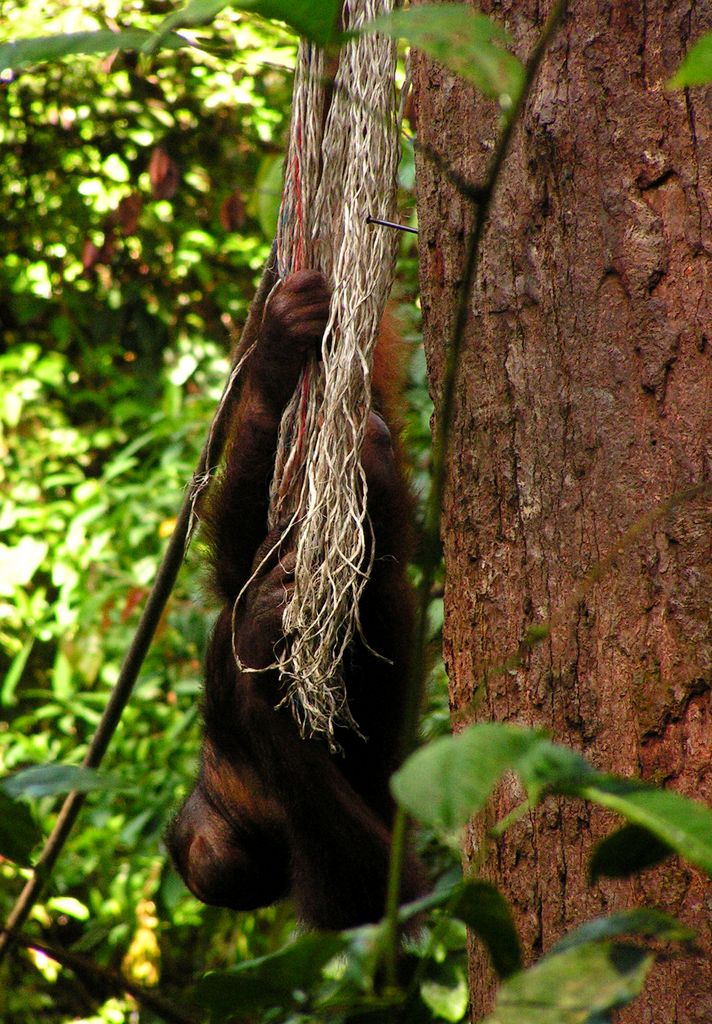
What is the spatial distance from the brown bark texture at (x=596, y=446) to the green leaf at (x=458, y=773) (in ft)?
1.91

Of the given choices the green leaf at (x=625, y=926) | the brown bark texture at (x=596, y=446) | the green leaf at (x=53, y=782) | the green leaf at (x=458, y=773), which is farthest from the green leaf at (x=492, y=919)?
the brown bark texture at (x=596, y=446)

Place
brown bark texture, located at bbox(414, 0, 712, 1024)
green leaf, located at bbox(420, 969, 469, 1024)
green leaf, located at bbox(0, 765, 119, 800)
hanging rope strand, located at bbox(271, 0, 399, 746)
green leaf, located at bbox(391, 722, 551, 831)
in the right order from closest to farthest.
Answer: green leaf, located at bbox(391, 722, 551, 831), green leaf, located at bbox(0, 765, 119, 800), brown bark texture, located at bbox(414, 0, 712, 1024), hanging rope strand, located at bbox(271, 0, 399, 746), green leaf, located at bbox(420, 969, 469, 1024)

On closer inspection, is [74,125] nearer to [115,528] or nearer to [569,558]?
[115,528]

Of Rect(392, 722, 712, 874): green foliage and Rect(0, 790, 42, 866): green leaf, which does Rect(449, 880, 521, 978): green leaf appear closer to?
Rect(392, 722, 712, 874): green foliage

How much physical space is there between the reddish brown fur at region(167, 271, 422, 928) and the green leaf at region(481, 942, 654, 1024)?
1.05 m

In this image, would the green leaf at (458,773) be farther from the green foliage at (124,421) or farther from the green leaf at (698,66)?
the green foliage at (124,421)

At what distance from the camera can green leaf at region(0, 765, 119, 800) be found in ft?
2.89

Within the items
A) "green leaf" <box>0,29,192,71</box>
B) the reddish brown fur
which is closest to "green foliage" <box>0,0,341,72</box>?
"green leaf" <box>0,29,192,71</box>

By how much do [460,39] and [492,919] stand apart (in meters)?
0.59

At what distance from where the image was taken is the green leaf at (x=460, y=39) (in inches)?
25.2

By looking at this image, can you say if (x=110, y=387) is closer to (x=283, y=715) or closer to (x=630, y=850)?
(x=283, y=715)

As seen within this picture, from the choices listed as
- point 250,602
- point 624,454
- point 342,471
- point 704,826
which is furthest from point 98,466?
point 704,826

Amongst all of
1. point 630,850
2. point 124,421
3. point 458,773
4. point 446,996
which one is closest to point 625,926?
point 630,850

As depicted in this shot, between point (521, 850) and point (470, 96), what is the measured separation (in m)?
0.98
